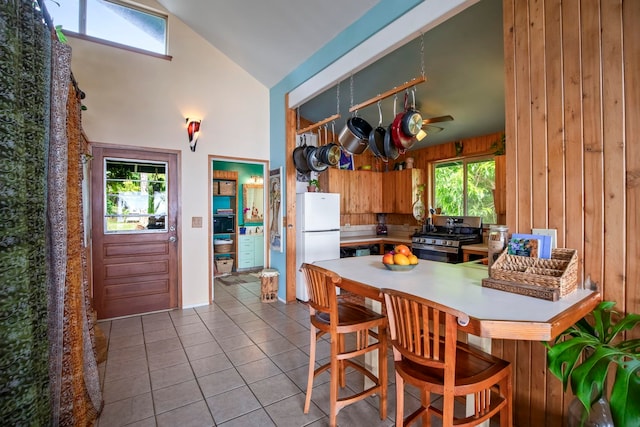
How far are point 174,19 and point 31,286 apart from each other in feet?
14.4

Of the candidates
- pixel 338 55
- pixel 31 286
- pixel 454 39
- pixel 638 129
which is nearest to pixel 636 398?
pixel 638 129

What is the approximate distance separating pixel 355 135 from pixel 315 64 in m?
1.32

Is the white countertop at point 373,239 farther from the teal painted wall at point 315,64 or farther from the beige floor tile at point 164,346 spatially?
the beige floor tile at point 164,346

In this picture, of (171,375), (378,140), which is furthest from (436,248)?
(171,375)

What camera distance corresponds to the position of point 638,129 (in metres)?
1.38

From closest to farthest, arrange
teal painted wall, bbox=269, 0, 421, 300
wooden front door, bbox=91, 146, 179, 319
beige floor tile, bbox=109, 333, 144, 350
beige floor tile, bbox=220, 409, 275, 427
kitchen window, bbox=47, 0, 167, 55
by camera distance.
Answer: beige floor tile, bbox=220, 409, 275, 427, teal painted wall, bbox=269, 0, 421, 300, beige floor tile, bbox=109, 333, 144, 350, kitchen window, bbox=47, 0, 167, 55, wooden front door, bbox=91, 146, 179, 319

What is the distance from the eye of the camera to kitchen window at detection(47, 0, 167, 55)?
357 centimetres

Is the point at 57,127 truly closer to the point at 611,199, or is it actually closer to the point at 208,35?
the point at 611,199

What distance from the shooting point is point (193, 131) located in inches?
160

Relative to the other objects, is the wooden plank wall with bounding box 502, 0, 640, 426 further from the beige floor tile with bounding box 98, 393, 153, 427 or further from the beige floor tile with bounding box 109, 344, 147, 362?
the beige floor tile with bounding box 109, 344, 147, 362

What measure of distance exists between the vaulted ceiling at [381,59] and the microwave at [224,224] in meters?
3.25

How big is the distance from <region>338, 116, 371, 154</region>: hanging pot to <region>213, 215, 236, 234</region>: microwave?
4499 millimetres

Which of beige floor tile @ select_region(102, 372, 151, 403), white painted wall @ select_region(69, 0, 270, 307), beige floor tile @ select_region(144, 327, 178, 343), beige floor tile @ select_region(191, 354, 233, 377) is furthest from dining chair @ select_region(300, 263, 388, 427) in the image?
white painted wall @ select_region(69, 0, 270, 307)

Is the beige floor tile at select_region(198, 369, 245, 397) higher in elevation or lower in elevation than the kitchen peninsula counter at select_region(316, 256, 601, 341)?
lower
